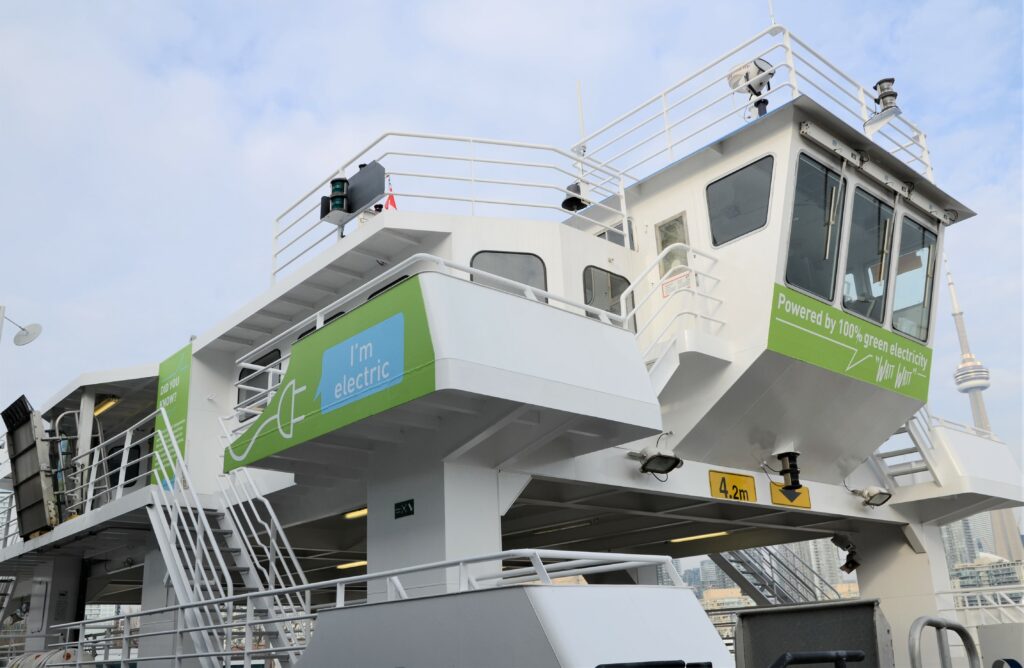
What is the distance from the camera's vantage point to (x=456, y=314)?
7.61 m

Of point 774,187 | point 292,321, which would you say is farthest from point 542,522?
point 774,187

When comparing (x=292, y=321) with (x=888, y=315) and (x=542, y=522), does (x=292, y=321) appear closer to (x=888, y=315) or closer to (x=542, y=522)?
(x=542, y=522)

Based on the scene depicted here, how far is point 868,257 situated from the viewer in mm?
12188

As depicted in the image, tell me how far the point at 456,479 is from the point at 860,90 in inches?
337

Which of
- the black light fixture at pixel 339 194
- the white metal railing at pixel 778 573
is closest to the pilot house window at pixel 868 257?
the black light fixture at pixel 339 194

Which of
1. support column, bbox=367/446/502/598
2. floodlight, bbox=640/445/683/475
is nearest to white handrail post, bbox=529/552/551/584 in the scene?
support column, bbox=367/446/502/598

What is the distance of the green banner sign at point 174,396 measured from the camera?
14344 mm

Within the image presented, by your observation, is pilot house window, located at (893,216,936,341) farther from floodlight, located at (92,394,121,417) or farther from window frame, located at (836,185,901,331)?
floodlight, located at (92,394,121,417)

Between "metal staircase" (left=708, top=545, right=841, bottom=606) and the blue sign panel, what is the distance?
13.0 meters

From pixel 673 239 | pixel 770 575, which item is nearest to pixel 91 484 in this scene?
pixel 673 239

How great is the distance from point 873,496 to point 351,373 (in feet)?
30.0

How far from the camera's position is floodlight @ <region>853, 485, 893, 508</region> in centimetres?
1362

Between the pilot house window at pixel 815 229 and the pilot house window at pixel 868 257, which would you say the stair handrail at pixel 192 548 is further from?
the pilot house window at pixel 868 257

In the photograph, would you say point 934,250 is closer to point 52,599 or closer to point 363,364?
point 363,364
